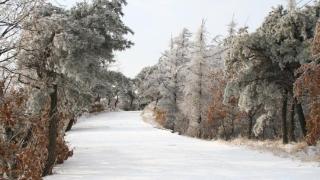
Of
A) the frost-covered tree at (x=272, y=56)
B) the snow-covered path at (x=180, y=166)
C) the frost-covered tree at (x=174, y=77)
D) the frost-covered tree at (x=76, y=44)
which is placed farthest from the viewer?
Result: the frost-covered tree at (x=174, y=77)

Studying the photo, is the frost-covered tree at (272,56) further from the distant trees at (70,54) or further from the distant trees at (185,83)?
the distant trees at (185,83)

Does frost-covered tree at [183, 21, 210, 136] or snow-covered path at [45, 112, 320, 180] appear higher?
frost-covered tree at [183, 21, 210, 136]

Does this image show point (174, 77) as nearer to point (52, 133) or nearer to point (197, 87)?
point (197, 87)

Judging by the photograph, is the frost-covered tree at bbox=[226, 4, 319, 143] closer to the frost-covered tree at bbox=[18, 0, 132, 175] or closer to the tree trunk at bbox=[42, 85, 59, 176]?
the frost-covered tree at bbox=[18, 0, 132, 175]

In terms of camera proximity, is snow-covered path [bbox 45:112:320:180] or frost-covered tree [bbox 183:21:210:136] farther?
frost-covered tree [bbox 183:21:210:136]

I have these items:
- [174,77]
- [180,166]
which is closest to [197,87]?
[174,77]

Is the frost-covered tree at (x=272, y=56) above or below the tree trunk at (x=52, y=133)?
above

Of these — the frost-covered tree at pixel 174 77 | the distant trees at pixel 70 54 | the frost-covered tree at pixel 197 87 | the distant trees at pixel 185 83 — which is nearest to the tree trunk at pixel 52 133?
the distant trees at pixel 70 54

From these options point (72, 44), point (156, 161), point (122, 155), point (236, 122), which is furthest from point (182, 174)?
point (236, 122)

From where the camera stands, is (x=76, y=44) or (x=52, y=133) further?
(x=52, y=133)

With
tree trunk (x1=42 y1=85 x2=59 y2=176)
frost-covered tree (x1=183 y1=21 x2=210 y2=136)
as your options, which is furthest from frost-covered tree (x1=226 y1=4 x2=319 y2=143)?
frost-covered tree (x1=183 y1=21 x2=210 y2=136)

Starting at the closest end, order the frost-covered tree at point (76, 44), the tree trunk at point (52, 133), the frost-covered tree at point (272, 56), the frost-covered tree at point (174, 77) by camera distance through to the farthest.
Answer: the frost-covered tree at point (76, 44), the tree trunk at point (52, 133), the frost-covered tree at point (272, 56), the frost-covered tree at point (174, 77)

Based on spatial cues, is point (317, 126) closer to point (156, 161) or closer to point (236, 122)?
point (156, 161)

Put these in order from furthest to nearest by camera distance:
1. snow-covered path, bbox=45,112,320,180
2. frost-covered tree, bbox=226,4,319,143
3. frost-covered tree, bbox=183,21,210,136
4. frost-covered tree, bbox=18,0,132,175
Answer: frost-covered tree, bbox=183,21,210,136
frost-covered tree, bbox=226,4,319,143
frost-covered tree, bbox=18,0,132,175
snow-covered path, bbox=45,112,320,180
